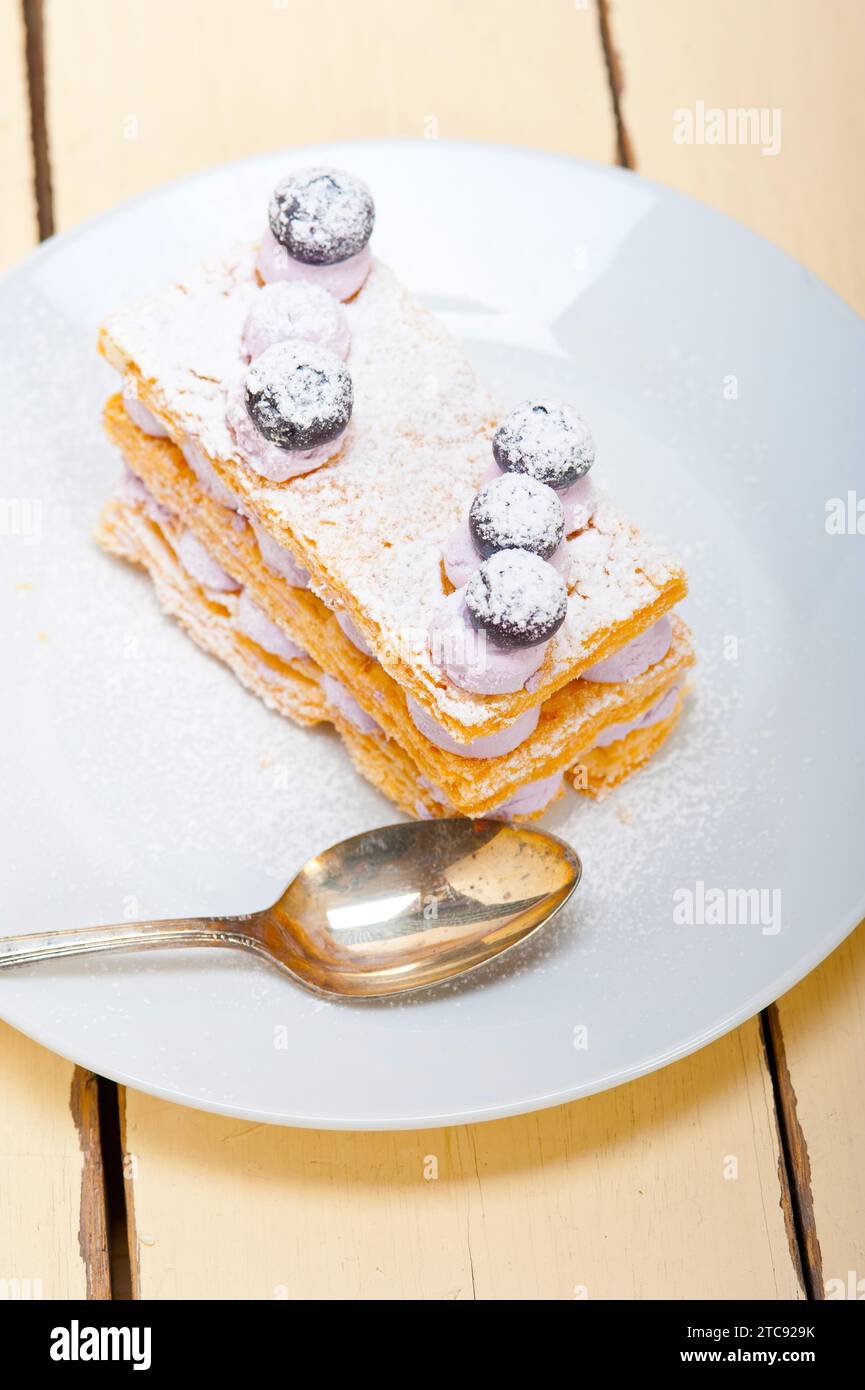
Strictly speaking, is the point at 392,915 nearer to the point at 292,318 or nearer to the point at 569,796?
the point at 569,796

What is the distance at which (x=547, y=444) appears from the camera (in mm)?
2447

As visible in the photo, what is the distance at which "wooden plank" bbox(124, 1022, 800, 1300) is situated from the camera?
2.45 m

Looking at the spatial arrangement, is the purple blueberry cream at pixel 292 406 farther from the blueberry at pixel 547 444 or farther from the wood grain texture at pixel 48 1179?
the wood grain texture at pixel 48 1179

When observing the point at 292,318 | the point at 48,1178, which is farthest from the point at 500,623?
the point at 48,1178

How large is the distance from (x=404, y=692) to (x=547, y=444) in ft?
1.59

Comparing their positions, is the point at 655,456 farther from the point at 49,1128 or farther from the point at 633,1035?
the point at 49,1128

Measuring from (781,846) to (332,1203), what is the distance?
962mm

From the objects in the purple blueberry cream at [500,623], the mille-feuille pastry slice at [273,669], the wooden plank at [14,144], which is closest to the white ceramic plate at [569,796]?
the mille-feuille pastry slice at [273,669]

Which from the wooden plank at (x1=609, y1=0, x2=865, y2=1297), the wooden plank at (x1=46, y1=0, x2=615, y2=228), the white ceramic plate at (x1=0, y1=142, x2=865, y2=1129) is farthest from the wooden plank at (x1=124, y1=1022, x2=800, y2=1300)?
the wooden plank at (x1=46, y1=0, x2=615, y2=228)

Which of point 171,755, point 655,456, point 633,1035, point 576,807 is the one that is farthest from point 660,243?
point 633,1035

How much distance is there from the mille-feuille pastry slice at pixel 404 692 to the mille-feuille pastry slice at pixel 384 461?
0.21ft

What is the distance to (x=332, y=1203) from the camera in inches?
97.8

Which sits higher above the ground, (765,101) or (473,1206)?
(765,101)

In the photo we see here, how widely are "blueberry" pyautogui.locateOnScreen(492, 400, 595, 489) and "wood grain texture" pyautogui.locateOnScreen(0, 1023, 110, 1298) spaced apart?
127cm
